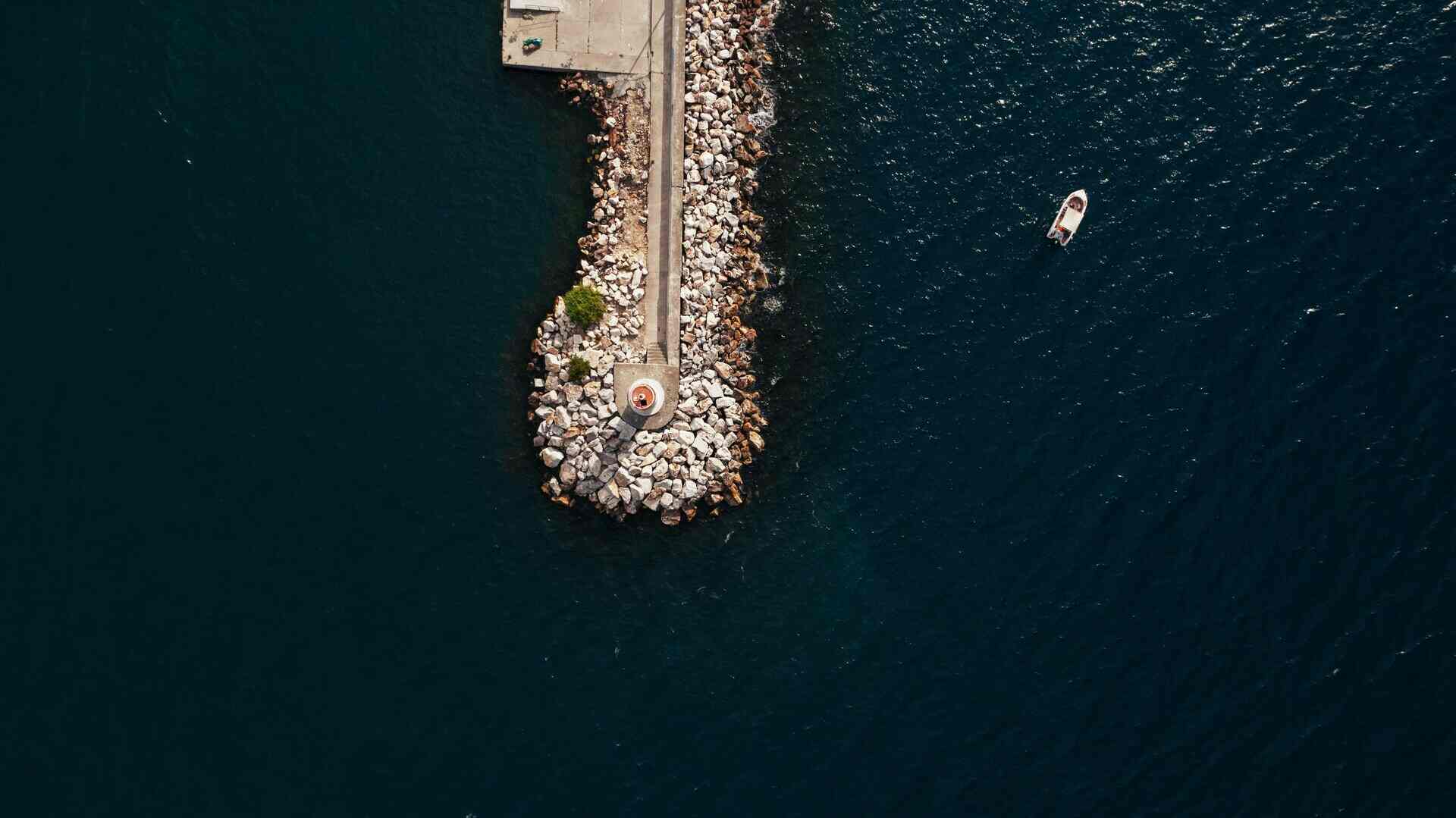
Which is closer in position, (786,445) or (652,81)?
(786,445)

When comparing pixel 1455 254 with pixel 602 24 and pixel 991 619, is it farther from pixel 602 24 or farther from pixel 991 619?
pixel 602 24

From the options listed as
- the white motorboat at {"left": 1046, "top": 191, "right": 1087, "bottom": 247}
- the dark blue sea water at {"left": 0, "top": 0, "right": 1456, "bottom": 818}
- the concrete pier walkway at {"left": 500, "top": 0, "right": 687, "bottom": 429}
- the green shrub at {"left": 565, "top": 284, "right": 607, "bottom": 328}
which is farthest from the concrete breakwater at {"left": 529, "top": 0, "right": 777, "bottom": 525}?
the white motorboat at {"left": 1046, "top": 191, "right": 1087, "bottom": 247}

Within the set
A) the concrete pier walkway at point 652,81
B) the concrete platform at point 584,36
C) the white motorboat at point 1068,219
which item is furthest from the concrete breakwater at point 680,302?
the white motorboat at point 1068,219

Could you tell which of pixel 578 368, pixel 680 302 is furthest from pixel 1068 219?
pixel 578 368

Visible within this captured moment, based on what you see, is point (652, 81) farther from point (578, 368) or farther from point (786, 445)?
point (786, 445)

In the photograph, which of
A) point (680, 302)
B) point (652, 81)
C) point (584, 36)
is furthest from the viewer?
point (652, 81)

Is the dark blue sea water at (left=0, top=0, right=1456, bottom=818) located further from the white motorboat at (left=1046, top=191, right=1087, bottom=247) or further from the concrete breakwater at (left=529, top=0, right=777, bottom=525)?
the concrete breakwater at (left=529, top=0, right=777, bottom=525)

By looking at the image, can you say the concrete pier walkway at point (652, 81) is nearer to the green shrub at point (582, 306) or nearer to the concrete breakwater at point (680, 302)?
the concrete breakwater at point (680, 302)
